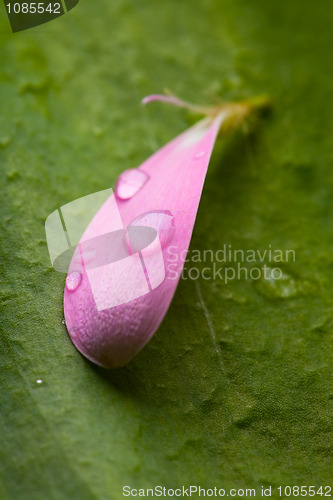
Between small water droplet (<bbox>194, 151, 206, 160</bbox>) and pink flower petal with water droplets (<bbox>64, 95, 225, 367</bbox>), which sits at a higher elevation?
small water droplet (<bbox>194, 151, 206, 160</bbox>)

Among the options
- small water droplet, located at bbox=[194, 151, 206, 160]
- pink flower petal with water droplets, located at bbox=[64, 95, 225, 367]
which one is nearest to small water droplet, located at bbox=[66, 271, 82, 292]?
pink flower petal with water droplets, located at bbox=[64, 95, 225, 367]

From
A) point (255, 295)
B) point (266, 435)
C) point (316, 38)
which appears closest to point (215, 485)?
point (266, 435)

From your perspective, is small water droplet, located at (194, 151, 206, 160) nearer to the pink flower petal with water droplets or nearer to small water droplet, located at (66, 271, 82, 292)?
the pink flower petal with water droplets

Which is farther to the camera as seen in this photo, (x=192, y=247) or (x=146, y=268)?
(x=192, y=247)

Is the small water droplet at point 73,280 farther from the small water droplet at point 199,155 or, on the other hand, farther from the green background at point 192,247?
the small water droplet at point 199,155

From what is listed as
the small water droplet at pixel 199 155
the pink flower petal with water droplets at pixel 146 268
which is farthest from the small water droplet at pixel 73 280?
the small water droplet at pixel 199 155

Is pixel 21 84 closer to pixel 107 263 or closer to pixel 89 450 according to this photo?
pixel 107 263
